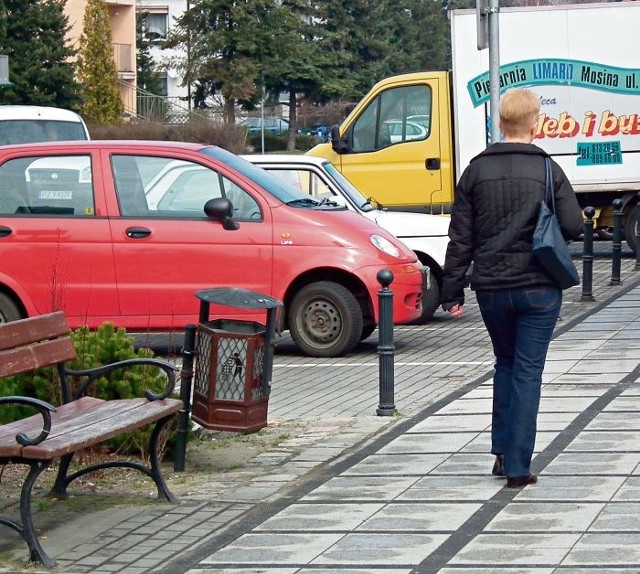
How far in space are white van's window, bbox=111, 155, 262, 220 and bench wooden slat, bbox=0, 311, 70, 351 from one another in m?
5.13

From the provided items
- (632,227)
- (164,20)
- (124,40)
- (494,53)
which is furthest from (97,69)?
(494,53)

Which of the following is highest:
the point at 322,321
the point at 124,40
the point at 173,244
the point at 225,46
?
the point at 124,40

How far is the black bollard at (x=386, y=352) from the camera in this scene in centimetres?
942

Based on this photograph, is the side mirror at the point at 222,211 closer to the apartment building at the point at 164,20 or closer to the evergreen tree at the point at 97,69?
the evergreen tree at the point at 97,69

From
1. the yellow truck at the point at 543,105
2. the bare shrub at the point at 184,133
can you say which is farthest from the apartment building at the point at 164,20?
the yellow truck at the point at 543,105

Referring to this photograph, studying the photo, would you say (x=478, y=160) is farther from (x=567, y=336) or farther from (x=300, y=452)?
(x=567, y=336)

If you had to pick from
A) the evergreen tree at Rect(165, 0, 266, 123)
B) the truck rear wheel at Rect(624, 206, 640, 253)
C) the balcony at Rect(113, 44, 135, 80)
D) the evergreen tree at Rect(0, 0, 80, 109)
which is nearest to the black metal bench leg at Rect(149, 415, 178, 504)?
the truck rear wheel at Rect(624, 206, 640, 253)

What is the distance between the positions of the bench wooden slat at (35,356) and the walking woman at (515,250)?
1894 millimetres

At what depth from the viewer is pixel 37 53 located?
55094 millimetres

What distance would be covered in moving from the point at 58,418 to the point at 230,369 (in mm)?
1352

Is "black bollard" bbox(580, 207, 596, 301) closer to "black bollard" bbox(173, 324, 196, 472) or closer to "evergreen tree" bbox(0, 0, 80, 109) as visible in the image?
"black bollard" bbox(173, 324, 196, 472)

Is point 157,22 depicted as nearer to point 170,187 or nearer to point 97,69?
point 97,69

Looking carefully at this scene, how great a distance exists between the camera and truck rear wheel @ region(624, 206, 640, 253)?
2011 centimetres

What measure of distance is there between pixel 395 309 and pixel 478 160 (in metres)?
5.27
